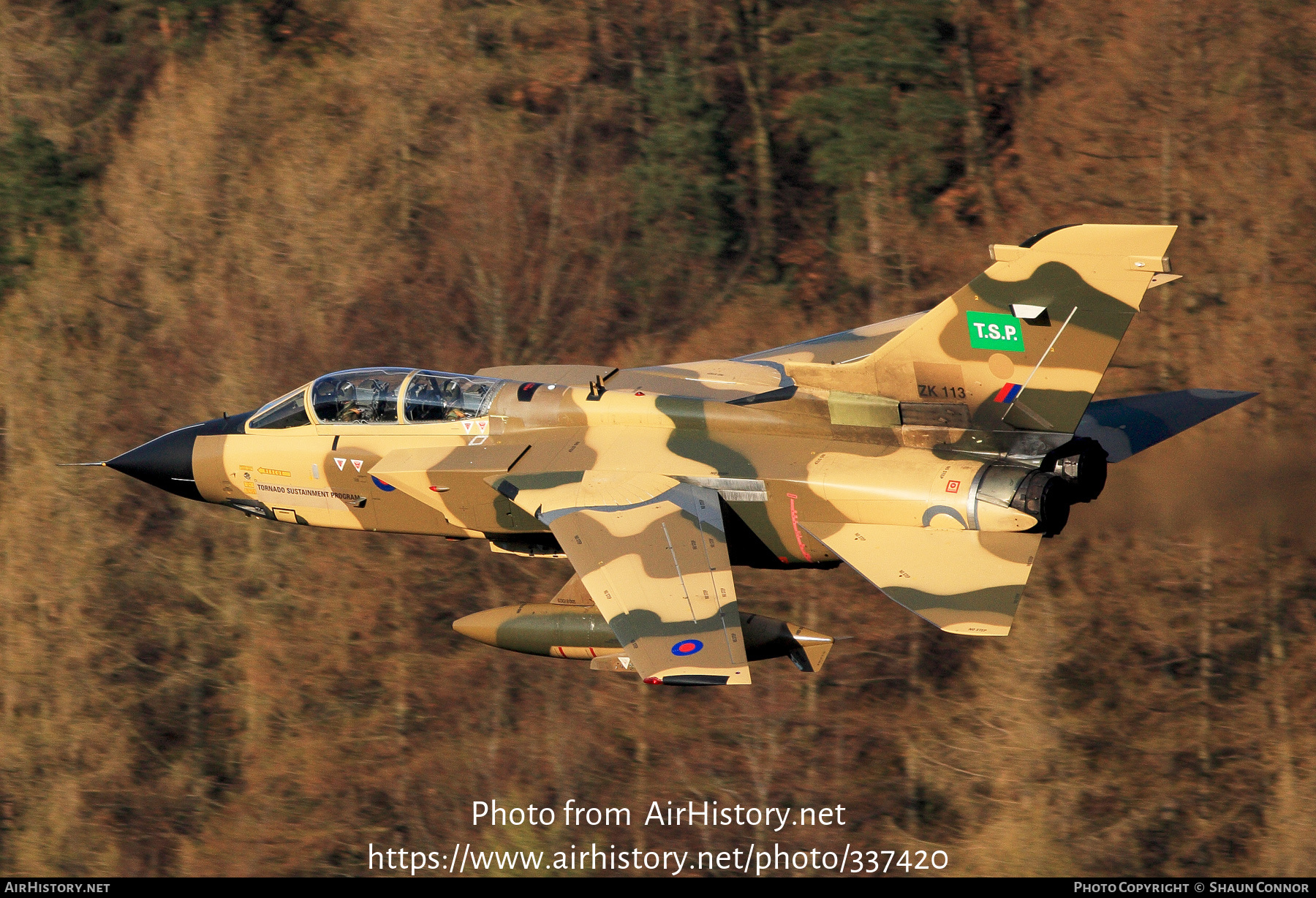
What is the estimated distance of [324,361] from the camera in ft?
90.4

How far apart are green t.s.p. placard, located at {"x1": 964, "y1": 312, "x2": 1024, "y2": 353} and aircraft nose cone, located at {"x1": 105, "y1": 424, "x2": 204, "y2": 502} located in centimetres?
1028

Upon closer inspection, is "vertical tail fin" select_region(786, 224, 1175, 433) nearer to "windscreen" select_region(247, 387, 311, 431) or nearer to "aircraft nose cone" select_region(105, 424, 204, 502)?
"windscreen" select_region(247, 387, 311, 431)

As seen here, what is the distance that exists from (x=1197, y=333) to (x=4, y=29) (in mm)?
27657

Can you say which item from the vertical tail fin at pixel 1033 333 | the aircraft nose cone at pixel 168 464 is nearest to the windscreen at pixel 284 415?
the aircraft nose cone at pixel 168 464

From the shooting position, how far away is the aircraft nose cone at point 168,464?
1953 cm

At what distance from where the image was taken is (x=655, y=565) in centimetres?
1611

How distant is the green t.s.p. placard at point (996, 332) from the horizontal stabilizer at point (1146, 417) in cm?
187

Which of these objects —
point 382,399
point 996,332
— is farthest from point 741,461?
point 382,399

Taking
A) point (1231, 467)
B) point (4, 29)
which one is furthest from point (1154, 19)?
point (4, 29)

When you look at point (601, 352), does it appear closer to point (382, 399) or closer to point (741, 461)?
point (382, 399)

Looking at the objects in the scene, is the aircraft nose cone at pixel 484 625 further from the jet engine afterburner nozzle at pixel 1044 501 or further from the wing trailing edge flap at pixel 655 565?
the jet engine afterburner nozzle at pixel 1044 501

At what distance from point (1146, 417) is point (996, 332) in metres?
2.99

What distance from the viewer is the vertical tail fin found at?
51.5ft

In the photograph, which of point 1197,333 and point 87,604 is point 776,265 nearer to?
point 1197,333
